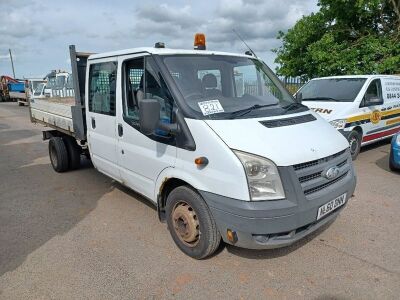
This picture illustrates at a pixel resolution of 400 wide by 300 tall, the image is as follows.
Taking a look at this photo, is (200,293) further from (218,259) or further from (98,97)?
(98,97)

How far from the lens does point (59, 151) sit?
641 cm

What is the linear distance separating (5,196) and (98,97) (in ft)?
7.81

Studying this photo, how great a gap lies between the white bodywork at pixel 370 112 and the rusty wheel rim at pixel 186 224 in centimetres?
427

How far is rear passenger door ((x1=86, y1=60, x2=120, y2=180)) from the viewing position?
430cm

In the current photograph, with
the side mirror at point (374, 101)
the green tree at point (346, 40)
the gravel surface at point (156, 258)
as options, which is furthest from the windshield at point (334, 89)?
the green tree at point (346, 40)

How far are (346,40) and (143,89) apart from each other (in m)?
12.6

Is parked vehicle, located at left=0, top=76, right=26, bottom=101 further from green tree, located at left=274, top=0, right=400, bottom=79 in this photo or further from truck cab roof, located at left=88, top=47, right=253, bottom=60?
truck cab roof, located at left=88, top=47, right=253, bottom=60

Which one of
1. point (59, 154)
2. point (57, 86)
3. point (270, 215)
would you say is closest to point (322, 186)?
point (270, 215)

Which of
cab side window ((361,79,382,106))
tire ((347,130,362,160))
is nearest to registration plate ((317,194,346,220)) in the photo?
tire ((347,130,362,160))

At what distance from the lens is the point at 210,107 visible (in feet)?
10.8

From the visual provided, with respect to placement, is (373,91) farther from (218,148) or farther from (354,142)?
(218,148)

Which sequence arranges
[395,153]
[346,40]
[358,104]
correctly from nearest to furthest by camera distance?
[395,153]
[358,104]
[346,40]

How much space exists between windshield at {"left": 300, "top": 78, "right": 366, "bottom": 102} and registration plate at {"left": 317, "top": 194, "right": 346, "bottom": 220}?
4206mm

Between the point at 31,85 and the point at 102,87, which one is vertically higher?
the point at 31,85
